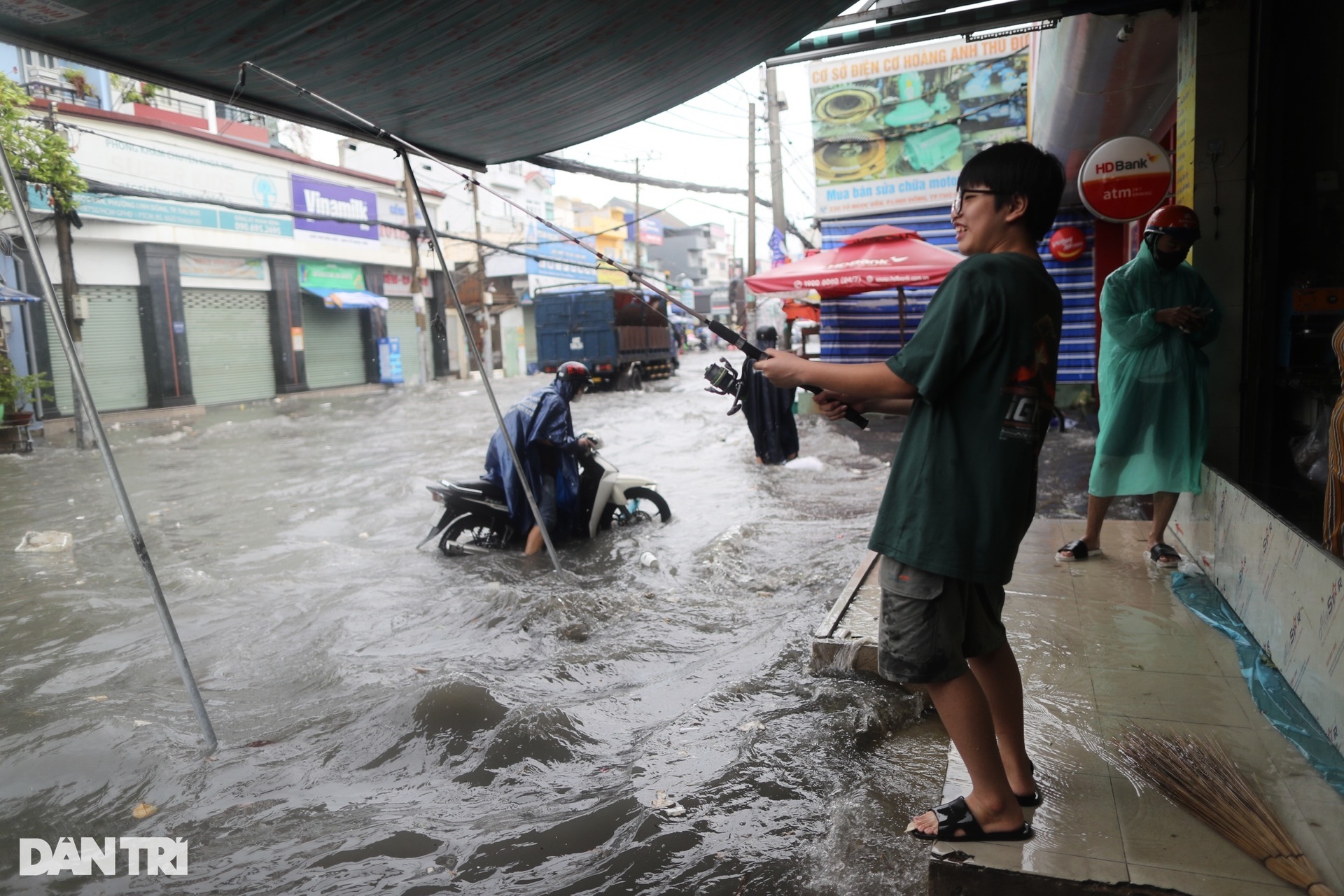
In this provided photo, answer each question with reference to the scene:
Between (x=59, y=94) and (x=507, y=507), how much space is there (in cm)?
1806

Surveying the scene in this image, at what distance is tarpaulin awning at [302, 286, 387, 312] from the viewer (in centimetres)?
2369

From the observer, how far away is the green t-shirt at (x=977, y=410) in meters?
1.94

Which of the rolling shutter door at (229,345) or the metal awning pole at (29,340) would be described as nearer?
the metal awning pole at (29,340)

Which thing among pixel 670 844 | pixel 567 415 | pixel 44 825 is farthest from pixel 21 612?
pixel 670 844

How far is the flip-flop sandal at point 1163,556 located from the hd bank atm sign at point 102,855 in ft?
14.9

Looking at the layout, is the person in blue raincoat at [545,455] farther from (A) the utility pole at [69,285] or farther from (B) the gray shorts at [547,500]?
(A) the utility pole at [69,285]

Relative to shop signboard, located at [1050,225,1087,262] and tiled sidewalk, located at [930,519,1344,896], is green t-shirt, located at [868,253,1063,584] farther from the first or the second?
shop signboard, located at [1050,225,1087,262]

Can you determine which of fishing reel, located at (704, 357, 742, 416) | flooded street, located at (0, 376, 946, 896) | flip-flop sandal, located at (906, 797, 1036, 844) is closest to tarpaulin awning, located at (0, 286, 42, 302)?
flooded street, located at (0, 376, 946, 896)

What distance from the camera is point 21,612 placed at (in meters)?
5.71

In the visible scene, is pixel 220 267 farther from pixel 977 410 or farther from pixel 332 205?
pixel 977 410

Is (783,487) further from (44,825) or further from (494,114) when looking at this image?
(44,825)

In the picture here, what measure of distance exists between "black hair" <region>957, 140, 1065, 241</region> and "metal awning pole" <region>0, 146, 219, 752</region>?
2.92 m

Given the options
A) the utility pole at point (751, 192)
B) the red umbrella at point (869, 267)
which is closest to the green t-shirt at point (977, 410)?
the red umbrella at point (869, 267)

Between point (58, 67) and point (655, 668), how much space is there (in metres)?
22.2
